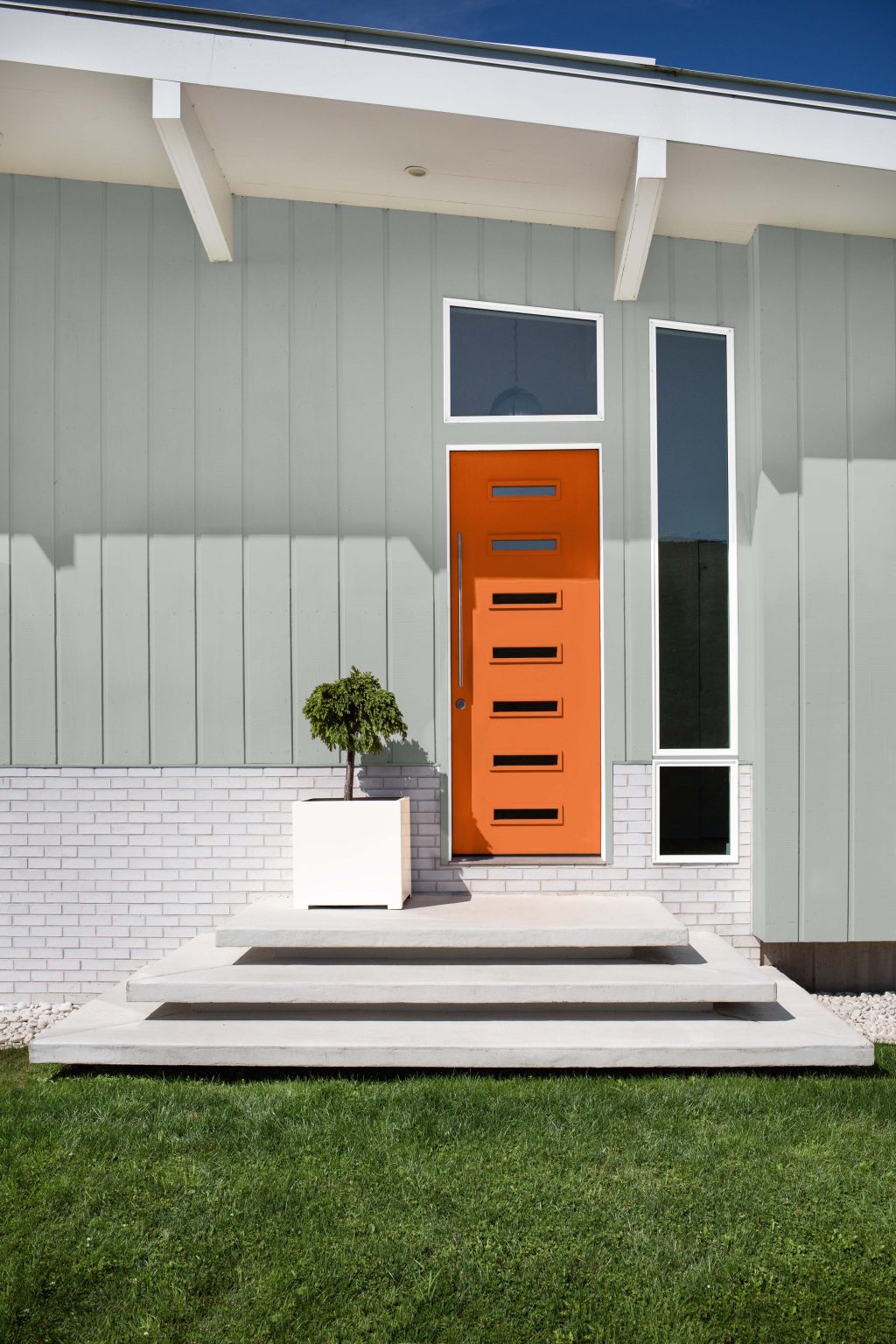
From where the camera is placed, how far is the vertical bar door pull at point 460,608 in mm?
4707

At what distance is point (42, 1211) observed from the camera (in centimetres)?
263

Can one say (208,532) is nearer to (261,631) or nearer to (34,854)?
(261,631)

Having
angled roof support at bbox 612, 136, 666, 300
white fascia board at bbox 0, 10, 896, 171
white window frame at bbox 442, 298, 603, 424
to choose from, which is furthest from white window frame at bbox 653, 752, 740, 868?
white fascia board at bbox 0, 10, 896, 171

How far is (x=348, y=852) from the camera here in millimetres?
4203

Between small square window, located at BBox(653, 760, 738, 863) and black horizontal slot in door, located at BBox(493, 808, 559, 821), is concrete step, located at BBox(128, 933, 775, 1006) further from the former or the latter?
black horizontal slot in door, located at BBox(493, 808, 559, 821)

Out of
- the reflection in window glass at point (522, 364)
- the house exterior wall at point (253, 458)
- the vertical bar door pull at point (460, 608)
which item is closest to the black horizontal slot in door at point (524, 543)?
the vertical bar door pull at point (460, 608)

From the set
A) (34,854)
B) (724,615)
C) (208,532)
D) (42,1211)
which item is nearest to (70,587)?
(208,532)

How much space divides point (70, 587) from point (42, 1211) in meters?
2.89

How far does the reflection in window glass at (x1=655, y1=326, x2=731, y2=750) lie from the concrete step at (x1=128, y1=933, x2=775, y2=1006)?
1.18m

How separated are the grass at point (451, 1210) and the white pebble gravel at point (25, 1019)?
0.66 meters

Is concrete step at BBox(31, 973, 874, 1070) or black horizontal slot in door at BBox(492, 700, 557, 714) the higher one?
black horizontal slot in door at BBox(492, 700, 557, 714)

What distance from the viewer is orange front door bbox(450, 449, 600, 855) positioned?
Answer: 15.4 ft

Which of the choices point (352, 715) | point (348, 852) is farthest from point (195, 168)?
point (348, 852)

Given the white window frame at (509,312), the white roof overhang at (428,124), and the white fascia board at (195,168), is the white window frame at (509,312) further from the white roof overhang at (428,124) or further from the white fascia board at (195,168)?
the white fascia board at (195,168)
